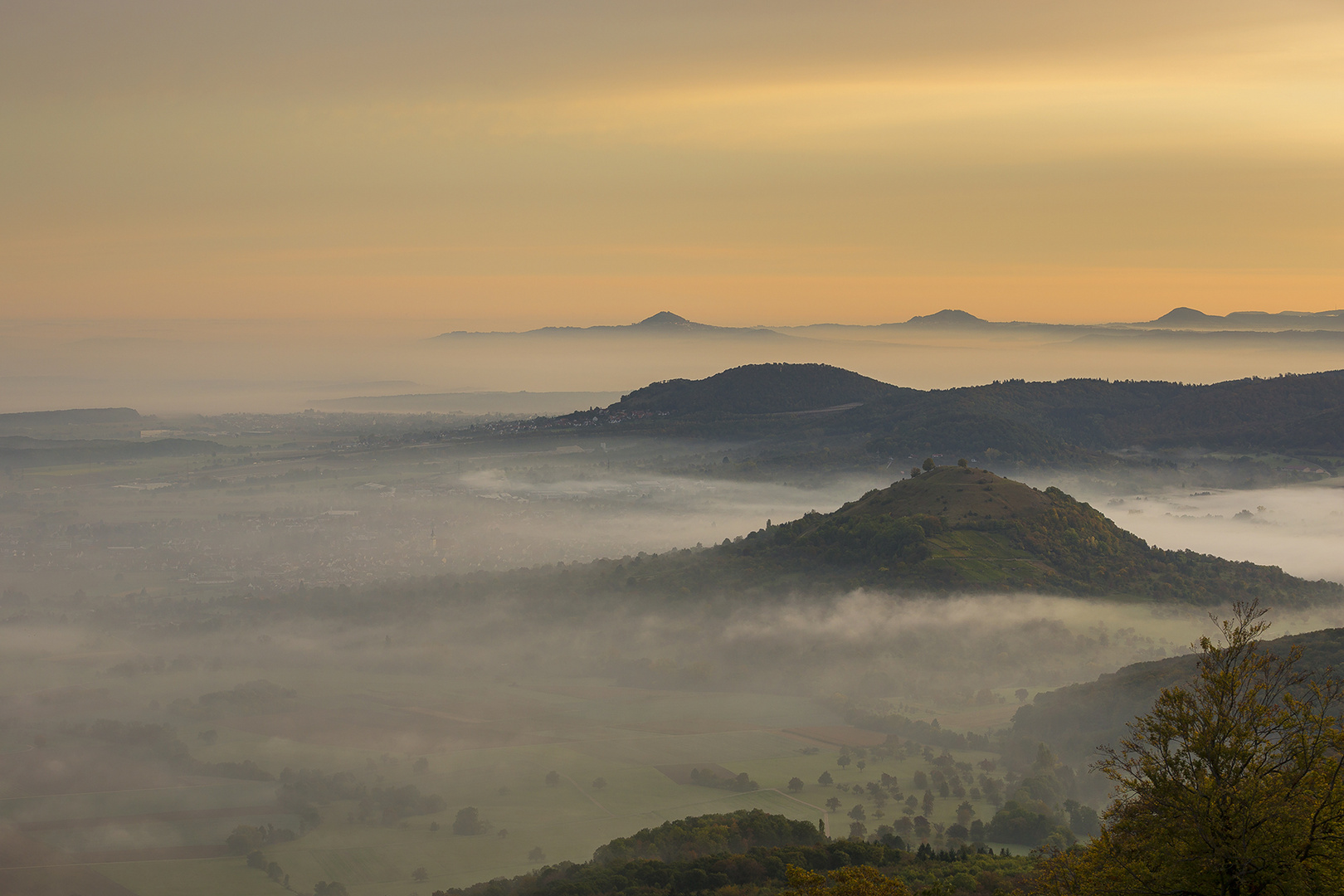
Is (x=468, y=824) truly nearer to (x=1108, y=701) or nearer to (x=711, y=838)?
(x=711, y=838)

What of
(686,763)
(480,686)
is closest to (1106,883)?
(686,763)

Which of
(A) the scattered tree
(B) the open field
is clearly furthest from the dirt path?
(A) the scattered tree

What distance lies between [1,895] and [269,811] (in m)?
28.1

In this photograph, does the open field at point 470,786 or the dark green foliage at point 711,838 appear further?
the open field at point 470,786

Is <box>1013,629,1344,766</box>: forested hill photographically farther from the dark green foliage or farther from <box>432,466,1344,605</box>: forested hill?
the dark green foliage

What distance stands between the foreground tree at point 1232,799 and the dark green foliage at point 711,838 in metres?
57.4

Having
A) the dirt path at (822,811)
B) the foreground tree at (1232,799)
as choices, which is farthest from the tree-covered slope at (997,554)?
the foreground tree at (1232,799)

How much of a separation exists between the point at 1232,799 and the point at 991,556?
12500 cm

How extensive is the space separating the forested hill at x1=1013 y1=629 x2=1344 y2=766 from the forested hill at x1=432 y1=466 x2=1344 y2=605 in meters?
30.0

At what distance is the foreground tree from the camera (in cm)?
2681

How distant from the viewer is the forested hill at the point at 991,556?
14800cm

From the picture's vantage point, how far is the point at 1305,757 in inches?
1132

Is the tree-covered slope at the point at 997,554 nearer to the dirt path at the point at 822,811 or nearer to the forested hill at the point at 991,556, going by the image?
the forested hill at the point at 991,556

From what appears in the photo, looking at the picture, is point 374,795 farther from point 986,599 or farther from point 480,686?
point 986,599
